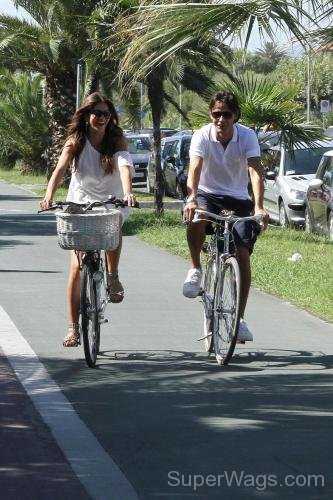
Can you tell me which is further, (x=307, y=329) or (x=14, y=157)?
(x=14, y=157)

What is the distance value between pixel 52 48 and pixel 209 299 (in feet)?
74.5

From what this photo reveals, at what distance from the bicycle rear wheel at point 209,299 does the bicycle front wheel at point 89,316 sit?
34.8 inches

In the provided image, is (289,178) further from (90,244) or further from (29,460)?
(29,460)

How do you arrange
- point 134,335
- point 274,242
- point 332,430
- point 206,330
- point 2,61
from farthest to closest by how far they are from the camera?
point 2,61
point 274,242
point 134,335
point 206,330
point 332,430

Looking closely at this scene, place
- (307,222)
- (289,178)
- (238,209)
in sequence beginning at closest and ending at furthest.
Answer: (238,209), (307,222), (289,178)

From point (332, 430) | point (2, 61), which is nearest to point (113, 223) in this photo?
point (332, 430)

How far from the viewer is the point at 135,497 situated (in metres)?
5.65

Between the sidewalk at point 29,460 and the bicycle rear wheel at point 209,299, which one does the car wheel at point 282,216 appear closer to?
the bicycle rear wheel at point 209,299

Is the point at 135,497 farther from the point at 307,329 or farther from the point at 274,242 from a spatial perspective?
the point at 274,242

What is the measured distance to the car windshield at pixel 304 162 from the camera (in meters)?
23.5

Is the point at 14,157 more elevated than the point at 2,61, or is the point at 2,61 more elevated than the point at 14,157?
the point at 2,61

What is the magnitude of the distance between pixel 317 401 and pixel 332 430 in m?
0.78

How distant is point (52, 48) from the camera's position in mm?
31219

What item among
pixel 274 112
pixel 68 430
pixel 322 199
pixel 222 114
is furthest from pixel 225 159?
pixel 274 112
